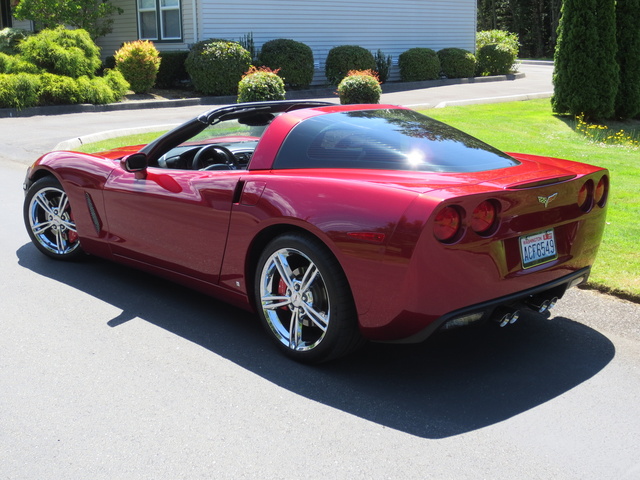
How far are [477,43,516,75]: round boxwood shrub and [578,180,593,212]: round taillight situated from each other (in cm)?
2636

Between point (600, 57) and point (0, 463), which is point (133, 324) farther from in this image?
point (600, 57)

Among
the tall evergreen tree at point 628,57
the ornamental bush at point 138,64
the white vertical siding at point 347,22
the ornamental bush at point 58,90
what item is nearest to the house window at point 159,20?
the white vertical siding at point 347,22

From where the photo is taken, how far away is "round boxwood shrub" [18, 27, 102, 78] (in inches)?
778

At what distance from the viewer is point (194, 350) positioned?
14.1ft

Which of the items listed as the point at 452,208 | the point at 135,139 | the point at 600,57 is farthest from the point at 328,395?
the point at 600,57

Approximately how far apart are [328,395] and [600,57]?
15.5 metres

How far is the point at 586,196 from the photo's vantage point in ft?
13.8

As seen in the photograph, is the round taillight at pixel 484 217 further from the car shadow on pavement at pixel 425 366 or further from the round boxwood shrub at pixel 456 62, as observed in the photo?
the round boxwood shrub at pixel 456 62

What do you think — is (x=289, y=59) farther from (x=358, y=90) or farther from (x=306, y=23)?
(x=358, y=90)

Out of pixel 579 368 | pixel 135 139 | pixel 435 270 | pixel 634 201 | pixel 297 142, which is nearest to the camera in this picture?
pixel 435 270

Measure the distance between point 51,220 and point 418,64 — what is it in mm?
22546

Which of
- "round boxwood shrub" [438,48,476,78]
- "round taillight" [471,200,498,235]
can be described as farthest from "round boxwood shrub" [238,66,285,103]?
"round boxwood shrub" [438,48,476,78]

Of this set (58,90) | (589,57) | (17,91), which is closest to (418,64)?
(589,57)

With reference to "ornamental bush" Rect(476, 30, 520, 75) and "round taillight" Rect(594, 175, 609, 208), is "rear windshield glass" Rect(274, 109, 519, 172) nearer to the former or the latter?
"round taillight" Rect(594, 175, 609, 208)
